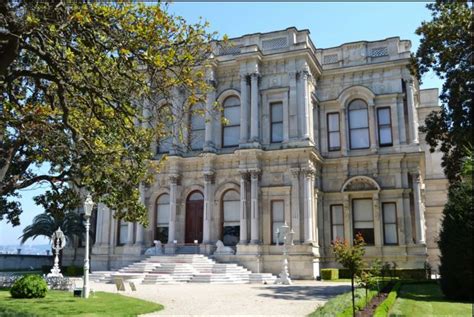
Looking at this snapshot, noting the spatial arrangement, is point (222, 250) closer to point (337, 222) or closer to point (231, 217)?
point (231, 217)

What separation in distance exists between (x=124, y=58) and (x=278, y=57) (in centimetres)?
2062

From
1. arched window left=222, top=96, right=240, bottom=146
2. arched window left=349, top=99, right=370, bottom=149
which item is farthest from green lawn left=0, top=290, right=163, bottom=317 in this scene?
arched window left=349, top=99, right=370, bottom=149

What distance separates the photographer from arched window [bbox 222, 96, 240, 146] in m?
31.0

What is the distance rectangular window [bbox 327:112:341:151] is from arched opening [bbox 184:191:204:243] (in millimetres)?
9105

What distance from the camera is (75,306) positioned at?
47.1 feet

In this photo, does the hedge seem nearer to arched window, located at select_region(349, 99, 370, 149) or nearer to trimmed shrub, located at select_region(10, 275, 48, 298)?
trimmed shrub, located at select_region(10, 275, 48, 298)

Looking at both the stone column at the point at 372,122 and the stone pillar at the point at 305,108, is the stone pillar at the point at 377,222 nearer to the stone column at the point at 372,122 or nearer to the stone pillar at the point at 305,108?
the stone column at the point at 372,122

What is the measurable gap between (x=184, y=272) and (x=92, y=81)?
15298 mm

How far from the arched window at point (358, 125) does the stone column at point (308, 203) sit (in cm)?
484

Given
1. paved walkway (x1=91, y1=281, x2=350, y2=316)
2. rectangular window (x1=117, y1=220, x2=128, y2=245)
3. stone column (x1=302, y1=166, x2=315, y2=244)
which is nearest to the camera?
paved walkway (x1=91, y1=281, x2=350, y2=316)

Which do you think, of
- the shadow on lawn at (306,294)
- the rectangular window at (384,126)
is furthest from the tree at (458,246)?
the rectangular window at (384,126)

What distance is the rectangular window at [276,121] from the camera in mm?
30094

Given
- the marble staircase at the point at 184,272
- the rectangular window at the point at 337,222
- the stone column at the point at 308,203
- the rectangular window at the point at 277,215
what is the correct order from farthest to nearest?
the rectangular window at the point at 337,222 < the rectangular window at the point at 277,215 < the stone column at the point at 308,203 < the marble staircase at the point at 184,272

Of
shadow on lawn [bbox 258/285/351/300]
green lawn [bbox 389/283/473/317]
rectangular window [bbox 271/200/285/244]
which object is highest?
rectangular window [bbox 271/200/285/244]
